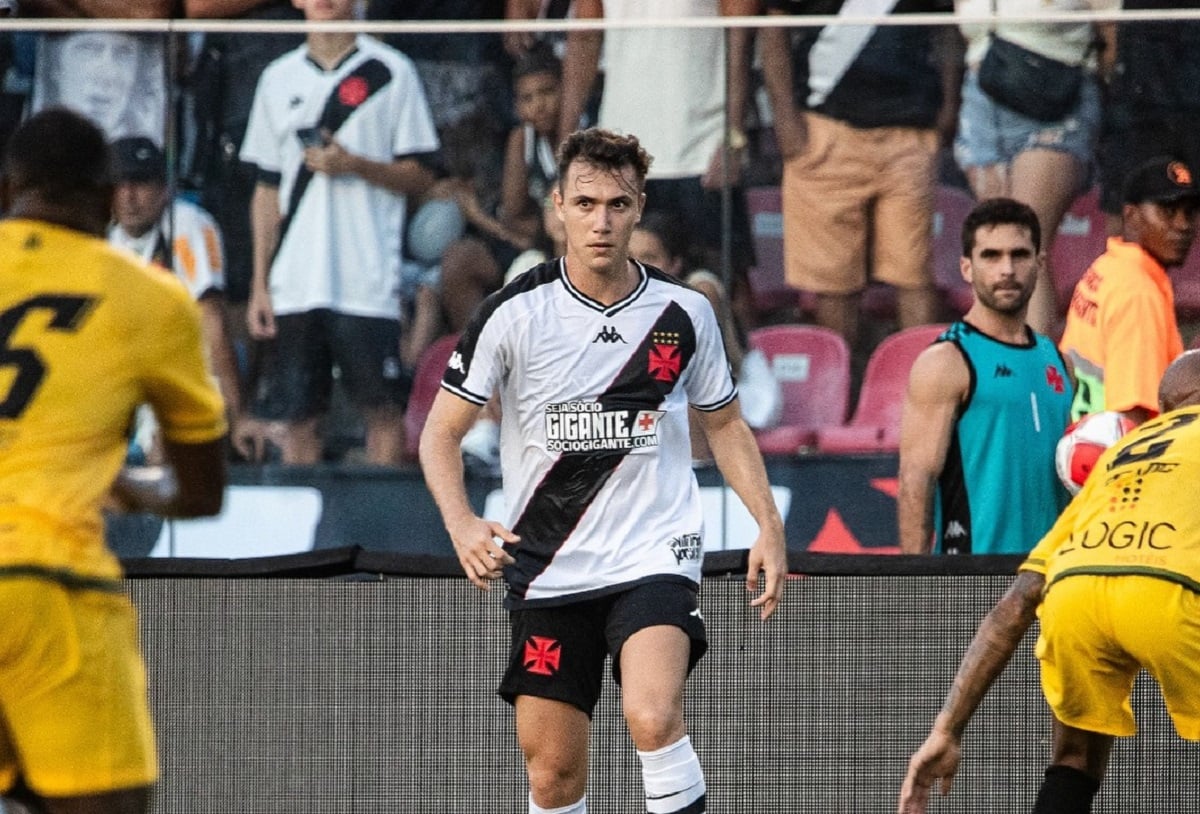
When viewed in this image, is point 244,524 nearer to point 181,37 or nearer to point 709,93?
point 181,37

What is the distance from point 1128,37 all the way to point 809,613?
326cm

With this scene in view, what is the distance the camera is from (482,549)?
20.0ft

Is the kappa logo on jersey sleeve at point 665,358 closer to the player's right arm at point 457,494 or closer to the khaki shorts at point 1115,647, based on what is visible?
the player's right arm at point 457,494

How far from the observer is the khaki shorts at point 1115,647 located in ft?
19.1

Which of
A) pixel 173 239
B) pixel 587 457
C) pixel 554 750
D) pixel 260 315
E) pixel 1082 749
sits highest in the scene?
pixel 173 239

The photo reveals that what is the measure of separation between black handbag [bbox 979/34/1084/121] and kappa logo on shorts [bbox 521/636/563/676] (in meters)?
4.05

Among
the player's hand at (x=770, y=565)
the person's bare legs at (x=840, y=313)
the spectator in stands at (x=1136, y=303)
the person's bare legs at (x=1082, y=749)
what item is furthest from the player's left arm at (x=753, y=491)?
the spectator in stands at (x=1136, y=303)

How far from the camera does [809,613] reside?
782 centimetres

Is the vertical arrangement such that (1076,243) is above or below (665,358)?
above

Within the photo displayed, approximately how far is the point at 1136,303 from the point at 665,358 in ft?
9.80

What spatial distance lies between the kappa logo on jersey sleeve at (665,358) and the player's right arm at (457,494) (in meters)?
0.61

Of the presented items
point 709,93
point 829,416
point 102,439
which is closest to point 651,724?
point 102,439

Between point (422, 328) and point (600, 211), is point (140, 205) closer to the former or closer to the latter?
point (422, 328)

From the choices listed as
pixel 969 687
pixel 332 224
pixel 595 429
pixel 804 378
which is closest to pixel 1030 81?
pixel 804 378
